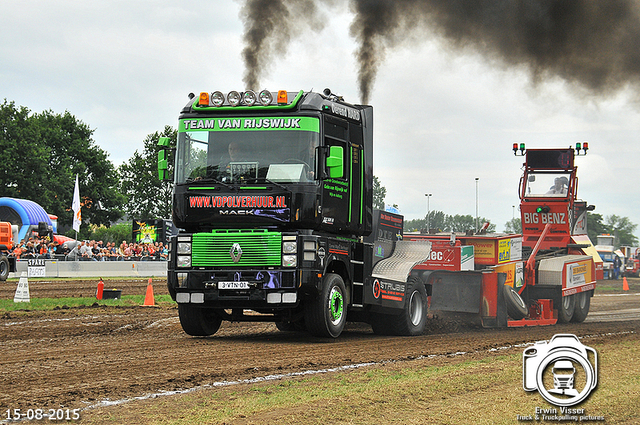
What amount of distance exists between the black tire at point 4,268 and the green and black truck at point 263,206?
20387mm

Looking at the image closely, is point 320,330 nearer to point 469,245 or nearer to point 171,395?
point 171,395

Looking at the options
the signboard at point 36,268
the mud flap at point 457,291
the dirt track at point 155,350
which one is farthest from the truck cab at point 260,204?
the signboard at point 36,268

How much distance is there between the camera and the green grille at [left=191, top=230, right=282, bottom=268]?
11.0 meters

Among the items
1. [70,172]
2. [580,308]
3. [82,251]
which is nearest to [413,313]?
[580,308]

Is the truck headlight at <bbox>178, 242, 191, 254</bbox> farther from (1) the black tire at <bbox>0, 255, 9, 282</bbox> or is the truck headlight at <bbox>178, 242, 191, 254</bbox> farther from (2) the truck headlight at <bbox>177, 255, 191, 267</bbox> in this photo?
(1) the black tire at <bbox>0, 255, 9, 282</bbox>

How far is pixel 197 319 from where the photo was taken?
479 inches

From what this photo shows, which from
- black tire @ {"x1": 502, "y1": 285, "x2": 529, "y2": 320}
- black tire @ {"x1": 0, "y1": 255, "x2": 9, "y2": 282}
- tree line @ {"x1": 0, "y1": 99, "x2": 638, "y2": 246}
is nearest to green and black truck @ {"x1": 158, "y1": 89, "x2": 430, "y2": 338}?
black tire @ {"x1": 502, "y1": 285, "x2": 529, "y2": 320}

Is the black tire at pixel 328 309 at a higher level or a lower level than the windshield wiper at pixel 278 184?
lower

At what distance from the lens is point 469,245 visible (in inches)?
631

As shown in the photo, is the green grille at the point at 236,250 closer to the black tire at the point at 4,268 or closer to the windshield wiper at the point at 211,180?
the windshield wiper at the point at 211,180

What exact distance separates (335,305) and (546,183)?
32.0 ft

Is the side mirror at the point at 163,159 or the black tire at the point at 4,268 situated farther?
the black tire at the point at 4,268

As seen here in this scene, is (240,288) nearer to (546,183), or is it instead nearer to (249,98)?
(249,98)

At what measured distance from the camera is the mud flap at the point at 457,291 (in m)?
15.5
